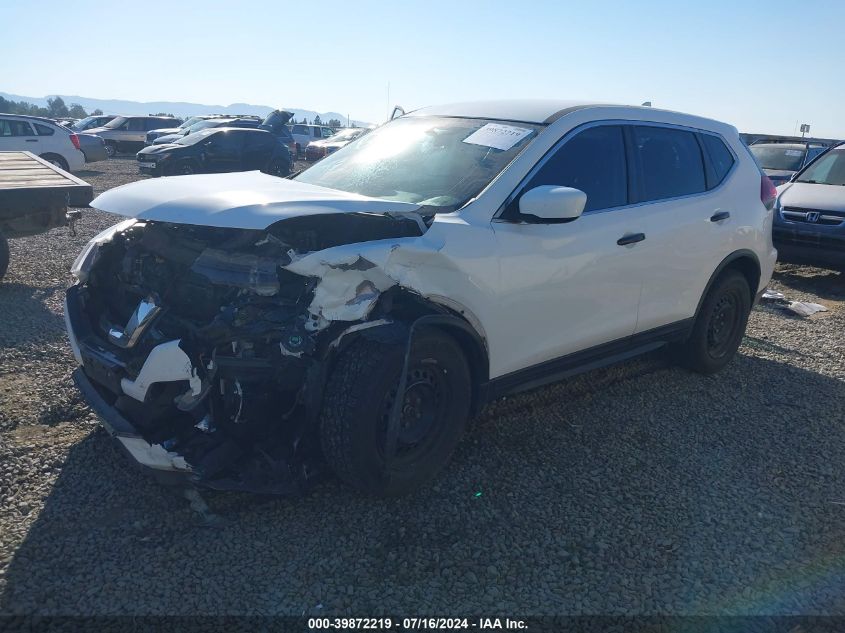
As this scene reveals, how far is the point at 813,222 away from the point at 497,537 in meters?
7.62

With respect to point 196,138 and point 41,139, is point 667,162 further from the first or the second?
point 196,138

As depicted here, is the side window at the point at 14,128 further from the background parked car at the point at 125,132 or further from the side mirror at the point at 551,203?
the side mirror at the point at 551,203

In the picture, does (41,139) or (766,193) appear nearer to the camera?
(766,193)

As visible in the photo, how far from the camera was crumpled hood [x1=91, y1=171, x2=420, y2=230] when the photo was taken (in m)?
2.92

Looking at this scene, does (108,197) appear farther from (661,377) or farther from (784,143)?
(784,143)

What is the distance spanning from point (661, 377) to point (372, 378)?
3053mm

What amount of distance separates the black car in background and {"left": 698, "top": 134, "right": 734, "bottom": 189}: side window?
14.6 m

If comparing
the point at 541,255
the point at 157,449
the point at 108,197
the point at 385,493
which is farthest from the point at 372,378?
the point at 108,197

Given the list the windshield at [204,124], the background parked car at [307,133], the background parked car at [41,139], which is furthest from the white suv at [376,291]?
the background parked car at [307,133]

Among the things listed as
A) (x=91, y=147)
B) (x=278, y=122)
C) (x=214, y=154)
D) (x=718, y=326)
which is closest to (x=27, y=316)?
(x=718, y=326)

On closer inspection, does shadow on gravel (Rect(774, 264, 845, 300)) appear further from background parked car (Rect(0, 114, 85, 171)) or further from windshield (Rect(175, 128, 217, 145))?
background parked car (Rect(0, 114, 85, 171))

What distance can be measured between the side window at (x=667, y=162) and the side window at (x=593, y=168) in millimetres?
217

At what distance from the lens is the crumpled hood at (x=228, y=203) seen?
9.59 feet

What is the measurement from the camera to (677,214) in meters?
4.50
